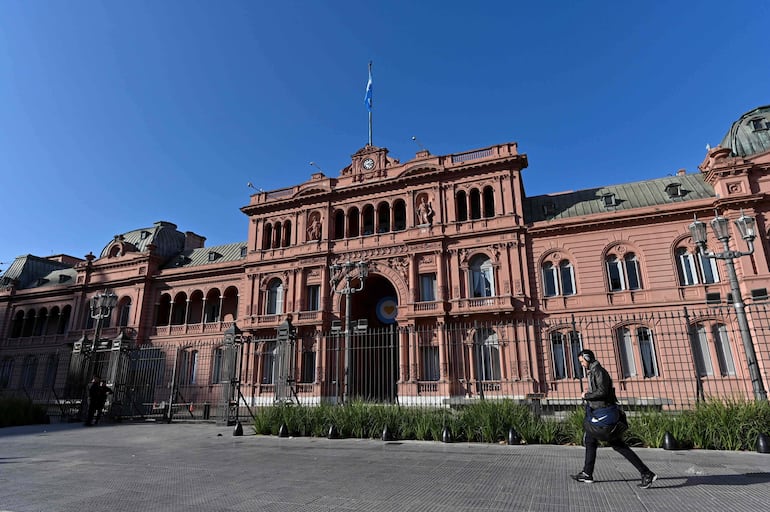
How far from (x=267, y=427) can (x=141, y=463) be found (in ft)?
15.7

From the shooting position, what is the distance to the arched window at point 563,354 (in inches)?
896

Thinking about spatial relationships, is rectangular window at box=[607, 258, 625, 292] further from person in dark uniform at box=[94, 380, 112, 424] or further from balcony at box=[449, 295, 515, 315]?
person in dark uniform at box=[94, 380, 112, 424]

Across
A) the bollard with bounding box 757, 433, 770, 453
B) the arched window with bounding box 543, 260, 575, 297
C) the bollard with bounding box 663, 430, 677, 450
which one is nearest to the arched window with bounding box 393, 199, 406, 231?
the arched window with bounding box 543, 260, 575, 297

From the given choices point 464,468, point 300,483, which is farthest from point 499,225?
point 300,483

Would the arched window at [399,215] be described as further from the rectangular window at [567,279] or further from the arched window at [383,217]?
the rectangular window at [567,279]

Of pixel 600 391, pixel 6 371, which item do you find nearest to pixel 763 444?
pixel 600 391

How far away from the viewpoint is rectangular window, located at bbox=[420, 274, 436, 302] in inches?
1048

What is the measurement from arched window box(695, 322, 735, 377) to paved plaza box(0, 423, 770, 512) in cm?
1542

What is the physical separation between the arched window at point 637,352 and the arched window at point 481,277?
7194 millimetres

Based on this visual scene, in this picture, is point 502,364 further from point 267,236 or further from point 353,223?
point 267,236

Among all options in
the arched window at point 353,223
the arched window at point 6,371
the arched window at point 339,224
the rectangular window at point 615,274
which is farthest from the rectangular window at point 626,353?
the arched window at point 6,371

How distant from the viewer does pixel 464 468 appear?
24.8 feet

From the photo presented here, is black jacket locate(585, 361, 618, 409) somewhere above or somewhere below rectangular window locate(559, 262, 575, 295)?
below

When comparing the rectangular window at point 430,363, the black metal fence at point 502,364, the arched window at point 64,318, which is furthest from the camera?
the arched window at point 64,318
